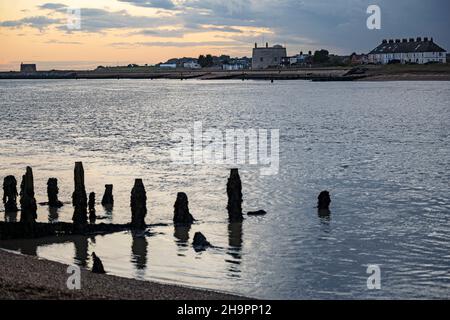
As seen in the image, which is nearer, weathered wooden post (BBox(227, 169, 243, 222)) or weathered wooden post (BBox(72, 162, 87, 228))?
weathered wooden post (BBox(72, 162, 87, 228))

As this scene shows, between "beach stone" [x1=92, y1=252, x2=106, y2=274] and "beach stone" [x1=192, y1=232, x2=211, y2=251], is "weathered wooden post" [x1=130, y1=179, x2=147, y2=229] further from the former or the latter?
"beach stone" [x1=92, y1=252, x2=106, y2=274]

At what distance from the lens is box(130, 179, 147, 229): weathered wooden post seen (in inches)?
1059

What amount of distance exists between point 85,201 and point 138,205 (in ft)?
6.35

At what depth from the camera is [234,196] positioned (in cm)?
2888

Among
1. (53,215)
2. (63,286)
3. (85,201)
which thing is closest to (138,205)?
(85,201)

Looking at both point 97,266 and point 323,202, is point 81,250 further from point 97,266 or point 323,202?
point 323,202

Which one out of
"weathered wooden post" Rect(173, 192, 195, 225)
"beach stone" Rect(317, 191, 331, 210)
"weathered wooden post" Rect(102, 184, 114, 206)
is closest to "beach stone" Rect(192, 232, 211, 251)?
"weathered wooden post" Rect(173, 192, 195, 225)

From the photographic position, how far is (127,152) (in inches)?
2122

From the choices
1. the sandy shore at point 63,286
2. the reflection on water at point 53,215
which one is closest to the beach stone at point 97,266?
the sandy shore at point 63,286

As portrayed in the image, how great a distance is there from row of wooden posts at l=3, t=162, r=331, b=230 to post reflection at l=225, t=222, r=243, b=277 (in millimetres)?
890
